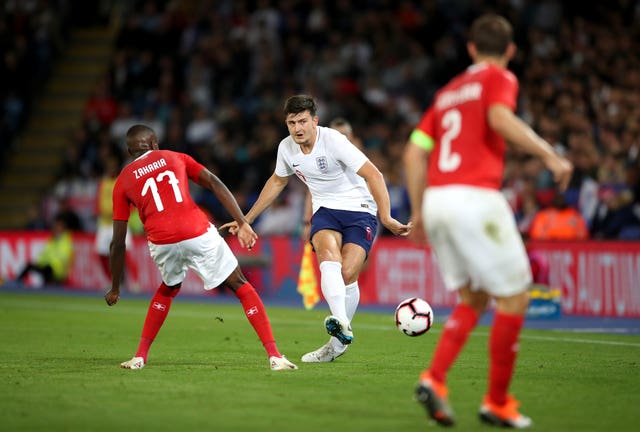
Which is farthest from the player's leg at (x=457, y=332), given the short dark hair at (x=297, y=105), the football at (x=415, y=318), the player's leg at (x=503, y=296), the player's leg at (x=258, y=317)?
the short dark hair at (x=297, y=105)

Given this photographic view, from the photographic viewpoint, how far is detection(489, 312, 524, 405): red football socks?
22.5ft

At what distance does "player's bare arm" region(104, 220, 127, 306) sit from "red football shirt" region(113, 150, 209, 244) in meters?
0.09

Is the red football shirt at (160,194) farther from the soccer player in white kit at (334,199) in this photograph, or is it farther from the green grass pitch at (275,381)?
the green grass pitch at (275,381)

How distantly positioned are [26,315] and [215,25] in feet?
41.3

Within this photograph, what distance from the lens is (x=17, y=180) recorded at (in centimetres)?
2966

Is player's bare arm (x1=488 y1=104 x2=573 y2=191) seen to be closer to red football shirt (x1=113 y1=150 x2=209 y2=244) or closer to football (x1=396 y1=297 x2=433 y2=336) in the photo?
red football shirt (x1=113 y1=150 x2=209 y2=244)

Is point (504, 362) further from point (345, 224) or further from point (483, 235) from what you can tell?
point (345, 224)

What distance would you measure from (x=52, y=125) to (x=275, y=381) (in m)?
23.2

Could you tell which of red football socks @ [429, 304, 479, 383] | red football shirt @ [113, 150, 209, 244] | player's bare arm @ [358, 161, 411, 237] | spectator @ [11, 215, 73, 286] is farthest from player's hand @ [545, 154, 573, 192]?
spectator @ [11, 215, 73, 286]

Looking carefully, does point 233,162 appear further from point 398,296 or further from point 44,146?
point 44,146

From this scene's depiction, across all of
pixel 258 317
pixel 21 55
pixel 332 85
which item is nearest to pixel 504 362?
pixel 258 317

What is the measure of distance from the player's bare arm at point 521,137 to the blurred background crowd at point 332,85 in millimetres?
10125

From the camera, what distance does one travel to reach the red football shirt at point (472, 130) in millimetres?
6938

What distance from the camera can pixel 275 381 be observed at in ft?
29.9
